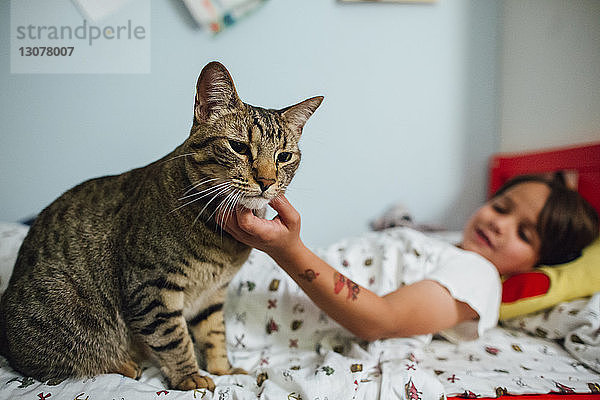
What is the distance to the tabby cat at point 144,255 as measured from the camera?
2.29ft

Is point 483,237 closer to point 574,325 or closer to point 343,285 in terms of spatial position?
point 574,325

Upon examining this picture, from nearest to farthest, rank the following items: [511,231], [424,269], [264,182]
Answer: [264,182]
[424,269]
[511,231]

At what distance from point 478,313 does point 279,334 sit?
1.60 feet

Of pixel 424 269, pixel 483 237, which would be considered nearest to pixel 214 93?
pixel 424 269

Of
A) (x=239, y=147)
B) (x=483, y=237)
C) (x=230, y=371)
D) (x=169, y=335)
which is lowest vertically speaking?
(x=230, y=371)

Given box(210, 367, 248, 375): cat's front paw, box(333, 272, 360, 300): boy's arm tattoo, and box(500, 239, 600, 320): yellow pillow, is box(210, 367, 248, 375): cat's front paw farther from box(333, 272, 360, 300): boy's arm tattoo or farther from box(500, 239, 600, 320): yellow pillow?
box(500, 239, 600, 320): yellow pillow

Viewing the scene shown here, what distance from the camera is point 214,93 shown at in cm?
67

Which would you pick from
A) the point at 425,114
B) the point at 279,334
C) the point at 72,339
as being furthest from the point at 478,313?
the point at 72,339

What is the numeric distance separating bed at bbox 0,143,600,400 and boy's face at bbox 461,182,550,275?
149mm

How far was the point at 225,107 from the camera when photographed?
0.69 m

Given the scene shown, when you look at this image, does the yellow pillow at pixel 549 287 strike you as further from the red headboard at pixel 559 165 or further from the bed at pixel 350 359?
the red headboard at pixel 559 165

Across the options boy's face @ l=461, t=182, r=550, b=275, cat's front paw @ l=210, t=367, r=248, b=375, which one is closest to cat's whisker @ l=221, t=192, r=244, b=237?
cat's front paw @ l=210, t=367, r=248, b=375

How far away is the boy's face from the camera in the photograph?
1.17m

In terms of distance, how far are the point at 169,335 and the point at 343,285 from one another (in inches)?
14.0
